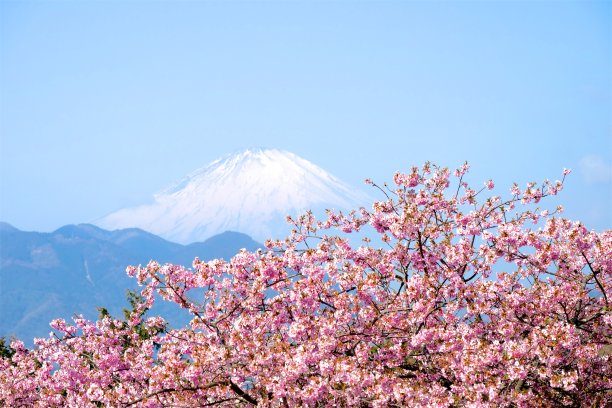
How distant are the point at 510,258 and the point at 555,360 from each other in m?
3.03

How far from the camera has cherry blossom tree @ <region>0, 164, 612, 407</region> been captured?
8.82 m

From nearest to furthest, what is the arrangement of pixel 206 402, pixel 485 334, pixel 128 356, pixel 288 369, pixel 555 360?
pixel 555 360 < pixel 288 369 < pixel 206 402 < pixel 485 334 < pixel 128 356

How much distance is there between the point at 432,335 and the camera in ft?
31.7

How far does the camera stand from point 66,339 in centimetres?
1461

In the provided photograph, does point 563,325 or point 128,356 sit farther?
point 128,356

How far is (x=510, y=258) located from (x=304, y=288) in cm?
364

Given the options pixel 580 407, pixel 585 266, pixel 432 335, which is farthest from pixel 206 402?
pixel 585 266

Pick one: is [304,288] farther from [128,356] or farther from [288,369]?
[128,356]

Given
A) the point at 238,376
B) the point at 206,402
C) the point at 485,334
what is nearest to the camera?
the point at 238,376

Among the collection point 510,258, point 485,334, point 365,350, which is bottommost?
point 365,350

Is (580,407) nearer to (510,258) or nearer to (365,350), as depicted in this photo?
(510,258)

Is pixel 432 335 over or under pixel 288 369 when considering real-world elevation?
over

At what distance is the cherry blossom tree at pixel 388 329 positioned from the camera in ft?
28.9

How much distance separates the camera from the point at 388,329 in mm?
10633
